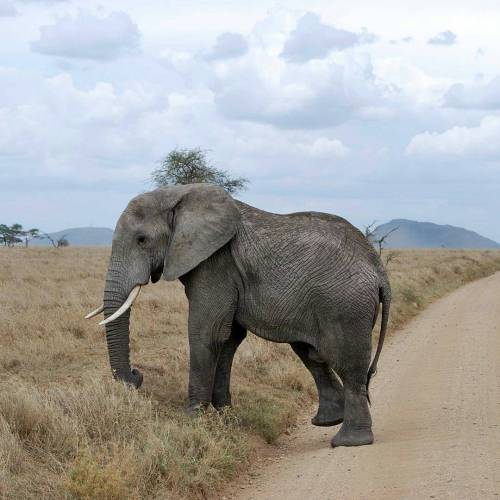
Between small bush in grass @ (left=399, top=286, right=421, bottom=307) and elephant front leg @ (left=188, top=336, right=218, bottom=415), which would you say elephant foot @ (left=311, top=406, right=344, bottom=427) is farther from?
small bush in grass @ (left=399, top=286, right=421, bottom=307)

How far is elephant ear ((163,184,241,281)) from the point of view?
347 inches

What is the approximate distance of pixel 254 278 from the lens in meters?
8.91

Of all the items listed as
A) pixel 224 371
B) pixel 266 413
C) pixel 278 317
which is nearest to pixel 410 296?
pixel 266 413

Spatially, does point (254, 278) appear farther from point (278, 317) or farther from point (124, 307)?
point (124, 307)

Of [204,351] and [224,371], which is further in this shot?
[224,371]

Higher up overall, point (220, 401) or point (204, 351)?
point (204, 351)

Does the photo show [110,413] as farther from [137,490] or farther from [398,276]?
[398,276]

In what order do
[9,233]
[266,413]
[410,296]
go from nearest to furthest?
1. [266,413]
2. [410,296]
3. [9,233]

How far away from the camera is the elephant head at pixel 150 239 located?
29.3 feet

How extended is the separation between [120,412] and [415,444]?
9.66 ft

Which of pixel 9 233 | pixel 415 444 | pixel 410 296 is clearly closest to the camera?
pixel 415 444

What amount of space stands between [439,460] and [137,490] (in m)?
2.88

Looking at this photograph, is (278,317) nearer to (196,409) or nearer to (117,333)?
(196,409)

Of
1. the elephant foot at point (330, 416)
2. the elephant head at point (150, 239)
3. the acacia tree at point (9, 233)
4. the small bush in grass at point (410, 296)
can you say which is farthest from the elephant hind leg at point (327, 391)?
the acacia tree at point (9, 233)
